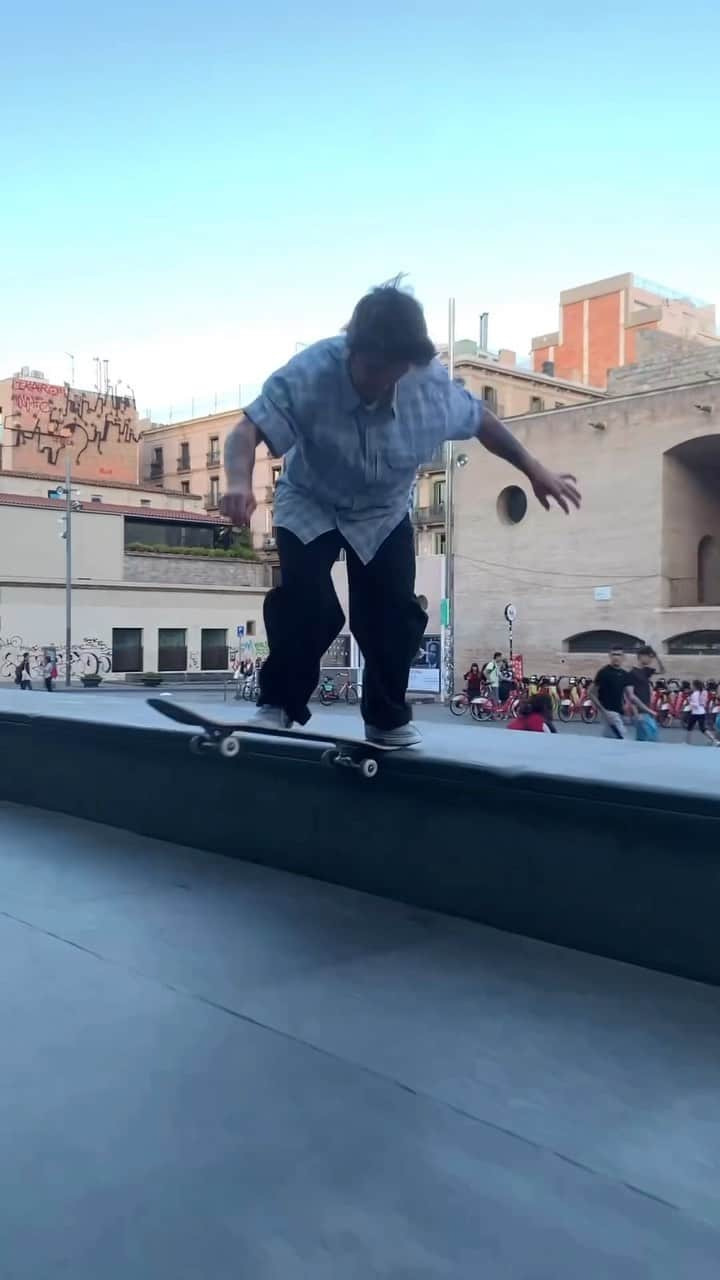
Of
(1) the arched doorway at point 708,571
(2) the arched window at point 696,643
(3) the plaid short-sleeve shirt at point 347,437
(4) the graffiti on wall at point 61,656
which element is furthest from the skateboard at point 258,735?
(4) the graffiti on wall at point 61,656

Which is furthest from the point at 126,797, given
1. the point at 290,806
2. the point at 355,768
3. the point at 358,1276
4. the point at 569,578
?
the point at 569,578

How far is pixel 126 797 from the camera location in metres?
3.95

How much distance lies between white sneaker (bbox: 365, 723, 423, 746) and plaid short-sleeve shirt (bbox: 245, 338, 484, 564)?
1.59ft

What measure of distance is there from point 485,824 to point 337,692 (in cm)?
2631

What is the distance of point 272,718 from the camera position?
3.29 m

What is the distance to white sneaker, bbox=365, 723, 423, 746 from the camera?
10.2ft

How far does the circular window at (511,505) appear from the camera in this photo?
115 feet

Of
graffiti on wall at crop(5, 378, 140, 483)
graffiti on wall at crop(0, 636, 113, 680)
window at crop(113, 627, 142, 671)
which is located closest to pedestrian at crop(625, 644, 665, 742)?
graffiti on wall at crop(0, 636, 113, 680)

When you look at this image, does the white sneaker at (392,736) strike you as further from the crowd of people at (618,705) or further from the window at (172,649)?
the window at (172,649)

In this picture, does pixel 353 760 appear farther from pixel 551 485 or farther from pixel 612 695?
pixel 612 695

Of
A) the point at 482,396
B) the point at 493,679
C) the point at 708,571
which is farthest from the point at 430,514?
the point at 493,679

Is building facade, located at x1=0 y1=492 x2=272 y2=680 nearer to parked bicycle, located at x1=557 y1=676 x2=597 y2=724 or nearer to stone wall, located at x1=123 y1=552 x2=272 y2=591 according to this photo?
stone wall, located at x1=123 y1=552 x2=272 y2=591

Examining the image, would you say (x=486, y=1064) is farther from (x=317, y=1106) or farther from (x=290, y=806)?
(x=290, y=806)

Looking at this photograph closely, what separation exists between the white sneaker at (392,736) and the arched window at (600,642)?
97.3ft
